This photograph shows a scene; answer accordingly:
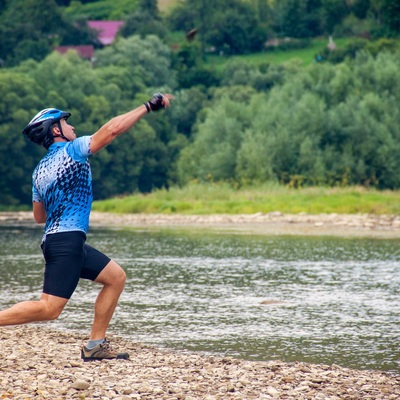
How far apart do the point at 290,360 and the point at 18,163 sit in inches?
2760

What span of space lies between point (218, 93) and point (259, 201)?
44740 mm

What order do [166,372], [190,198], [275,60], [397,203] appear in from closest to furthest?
[166,372] < [397,203] < [190,198] < [275,60]

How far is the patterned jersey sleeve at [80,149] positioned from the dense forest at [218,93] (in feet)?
106

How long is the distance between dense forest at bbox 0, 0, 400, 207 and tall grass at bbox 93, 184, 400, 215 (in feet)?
15.4

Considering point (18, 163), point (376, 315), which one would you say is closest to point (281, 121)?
point (18, 163)

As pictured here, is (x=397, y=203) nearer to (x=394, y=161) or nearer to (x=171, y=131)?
(x=394, y=161)

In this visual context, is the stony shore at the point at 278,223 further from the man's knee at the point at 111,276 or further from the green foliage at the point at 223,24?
the green foliage at the point at 223,24

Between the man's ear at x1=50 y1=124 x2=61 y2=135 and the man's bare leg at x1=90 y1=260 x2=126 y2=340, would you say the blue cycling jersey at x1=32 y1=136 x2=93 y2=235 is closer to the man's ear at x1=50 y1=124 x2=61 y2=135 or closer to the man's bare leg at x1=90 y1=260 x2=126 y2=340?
the man's ear at x1=50 y1=124 x2=61 y2=135

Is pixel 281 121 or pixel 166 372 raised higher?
pixel 166 372

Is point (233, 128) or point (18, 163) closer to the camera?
point (233, 128)

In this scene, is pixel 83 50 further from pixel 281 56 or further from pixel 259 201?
pixel 259 201

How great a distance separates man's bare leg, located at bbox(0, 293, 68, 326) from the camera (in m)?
9.67

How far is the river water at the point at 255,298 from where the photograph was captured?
41.5 ft

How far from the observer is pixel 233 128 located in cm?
7138
